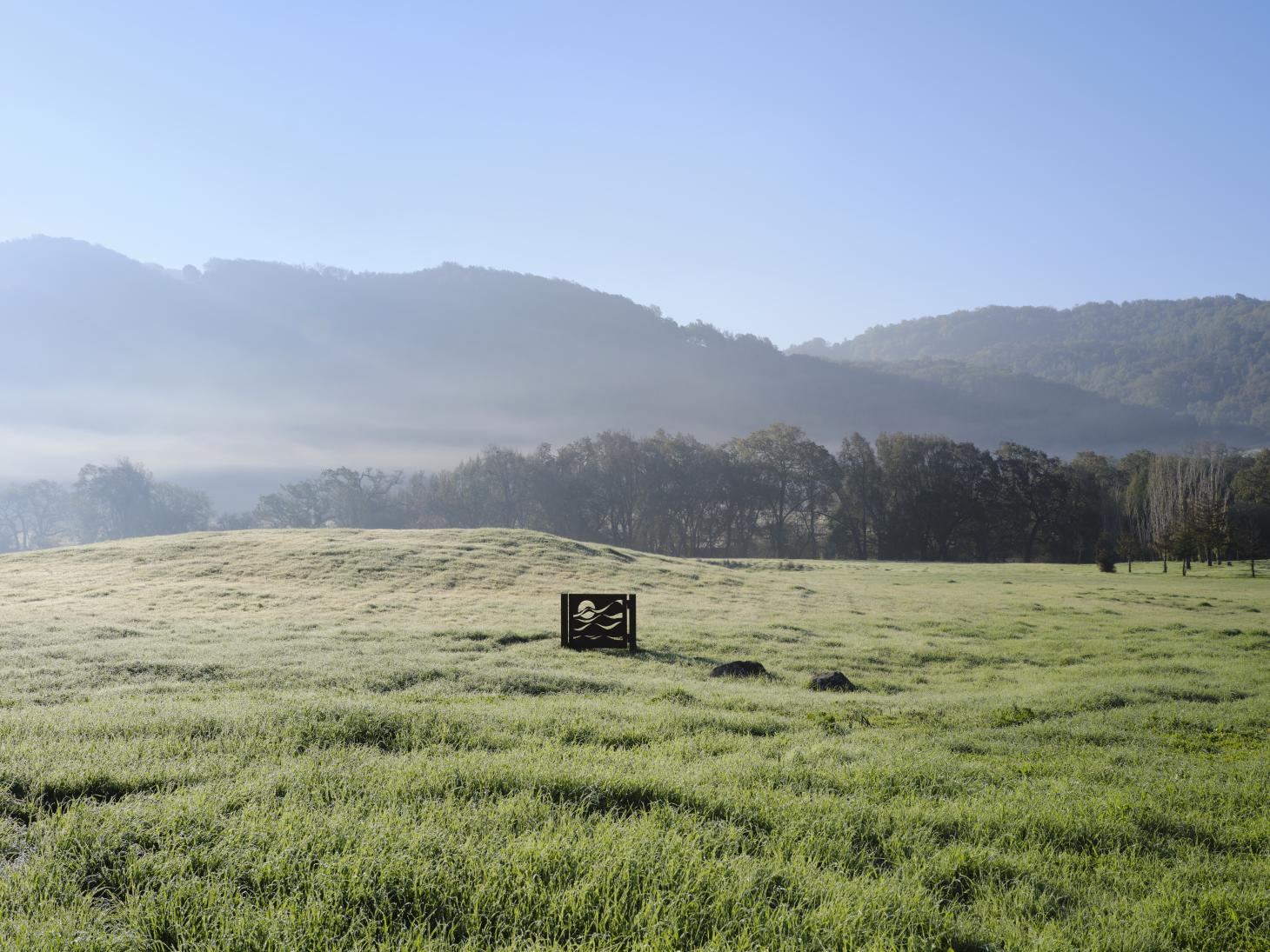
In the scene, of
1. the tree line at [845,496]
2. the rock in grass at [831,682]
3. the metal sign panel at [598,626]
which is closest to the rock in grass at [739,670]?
A: the rock in grass at [831,682]

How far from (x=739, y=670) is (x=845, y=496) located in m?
85.6

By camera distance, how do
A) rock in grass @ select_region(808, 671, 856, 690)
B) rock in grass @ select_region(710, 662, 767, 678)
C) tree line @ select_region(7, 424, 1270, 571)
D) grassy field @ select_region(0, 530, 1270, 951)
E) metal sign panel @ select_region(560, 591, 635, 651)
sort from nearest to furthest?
grassy field @ select_region(0, 530, 1270, 951) < rock in grass @ select_region(808, 671, 856, 690) < rock in grass @ select_region(710, 662, 767, 678) < metal sign panel @ select_region(560, 591, 635, 651) < tree line @ select_region(7, 424, 1270, 571)

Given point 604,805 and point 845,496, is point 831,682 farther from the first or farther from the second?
point 845,496

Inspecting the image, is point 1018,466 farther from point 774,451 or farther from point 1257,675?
point 1257,675

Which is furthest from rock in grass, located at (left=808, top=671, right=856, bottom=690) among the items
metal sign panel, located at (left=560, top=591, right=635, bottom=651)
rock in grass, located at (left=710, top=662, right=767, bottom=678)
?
metal sign panel, located at (left=560, top=591, right=635, bottom=651)

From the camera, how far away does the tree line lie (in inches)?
3561

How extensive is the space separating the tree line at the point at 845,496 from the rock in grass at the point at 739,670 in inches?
3122

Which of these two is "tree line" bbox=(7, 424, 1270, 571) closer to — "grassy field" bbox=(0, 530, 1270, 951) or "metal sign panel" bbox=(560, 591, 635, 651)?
"metal sign panel" bbox=(560, 591, 635, 651)

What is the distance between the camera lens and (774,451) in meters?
105

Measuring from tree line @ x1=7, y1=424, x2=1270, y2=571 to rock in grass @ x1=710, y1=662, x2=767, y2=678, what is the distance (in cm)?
7929

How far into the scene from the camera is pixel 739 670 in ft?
51.3

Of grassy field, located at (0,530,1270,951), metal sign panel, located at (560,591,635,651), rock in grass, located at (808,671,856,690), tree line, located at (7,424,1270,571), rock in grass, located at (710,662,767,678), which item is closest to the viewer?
grassy field, located at (0,530,1270,951)

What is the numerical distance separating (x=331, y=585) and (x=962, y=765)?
33.1 m

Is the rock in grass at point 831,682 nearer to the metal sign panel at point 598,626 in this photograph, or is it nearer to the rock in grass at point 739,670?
the rock in grass at point 739,670
